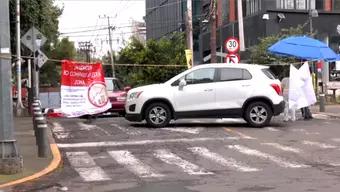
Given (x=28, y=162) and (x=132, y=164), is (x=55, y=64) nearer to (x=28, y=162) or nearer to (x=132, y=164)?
(x=28, y=162)

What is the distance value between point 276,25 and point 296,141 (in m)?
26.3

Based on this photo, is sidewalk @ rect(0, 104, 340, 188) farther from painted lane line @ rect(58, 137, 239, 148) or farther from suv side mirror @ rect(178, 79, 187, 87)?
suv side mirror @ rect(178, 79, 187, 87)

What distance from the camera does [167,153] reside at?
13.7 m

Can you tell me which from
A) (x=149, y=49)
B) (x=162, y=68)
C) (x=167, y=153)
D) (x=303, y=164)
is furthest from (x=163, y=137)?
(x=149, y=49)

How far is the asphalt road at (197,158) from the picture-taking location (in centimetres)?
1022

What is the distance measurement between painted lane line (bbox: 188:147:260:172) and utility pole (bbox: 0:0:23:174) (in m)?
3.71

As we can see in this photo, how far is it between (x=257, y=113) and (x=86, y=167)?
7.20 metres

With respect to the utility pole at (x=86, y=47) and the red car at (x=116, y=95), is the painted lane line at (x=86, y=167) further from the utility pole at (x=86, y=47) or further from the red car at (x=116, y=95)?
the utility pole at (x=86, y=47)

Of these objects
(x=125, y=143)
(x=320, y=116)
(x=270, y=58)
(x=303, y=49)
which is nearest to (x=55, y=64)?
(x=270, y=58)

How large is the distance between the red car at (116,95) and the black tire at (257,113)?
7.53 m

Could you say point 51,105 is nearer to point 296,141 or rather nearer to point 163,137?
point 163,137

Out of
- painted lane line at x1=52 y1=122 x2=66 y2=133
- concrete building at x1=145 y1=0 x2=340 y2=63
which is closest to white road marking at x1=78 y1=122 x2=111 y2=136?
painted lane line at x1=52 y1=122 x2=66 y2=133

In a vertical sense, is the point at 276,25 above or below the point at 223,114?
above

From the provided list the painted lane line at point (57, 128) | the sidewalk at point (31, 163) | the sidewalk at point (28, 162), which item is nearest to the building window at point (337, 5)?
the painted lane line at point (57, 128)
